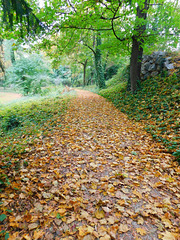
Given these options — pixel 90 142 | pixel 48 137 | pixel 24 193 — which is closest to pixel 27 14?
pixel 48 137

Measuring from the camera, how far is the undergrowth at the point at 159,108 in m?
4.08

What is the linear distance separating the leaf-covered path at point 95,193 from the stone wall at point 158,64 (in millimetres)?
5454

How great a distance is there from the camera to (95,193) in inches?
90.7

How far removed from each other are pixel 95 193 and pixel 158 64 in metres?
8.50

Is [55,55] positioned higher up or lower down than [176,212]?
higher up

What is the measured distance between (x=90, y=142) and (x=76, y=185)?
1.74m

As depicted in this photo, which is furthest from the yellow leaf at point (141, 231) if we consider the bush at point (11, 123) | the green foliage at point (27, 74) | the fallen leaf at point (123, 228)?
the green foliage at point (27, 74)

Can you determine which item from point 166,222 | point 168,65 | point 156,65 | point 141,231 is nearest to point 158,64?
point 156,65

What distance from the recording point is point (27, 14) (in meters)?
3.66

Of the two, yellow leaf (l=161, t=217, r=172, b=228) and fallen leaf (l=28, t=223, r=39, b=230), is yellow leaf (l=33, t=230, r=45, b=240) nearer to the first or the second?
fallen leaf (l=28, t=223, r=39, b=230)

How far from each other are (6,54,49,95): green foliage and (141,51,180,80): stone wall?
9202mm

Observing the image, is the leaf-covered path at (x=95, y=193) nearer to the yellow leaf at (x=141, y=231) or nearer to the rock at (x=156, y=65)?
the yellow leaf at (x=141, y=231)

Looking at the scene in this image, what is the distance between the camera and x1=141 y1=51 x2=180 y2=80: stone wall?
7.26 metres

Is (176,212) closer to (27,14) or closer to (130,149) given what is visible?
(130,149)
